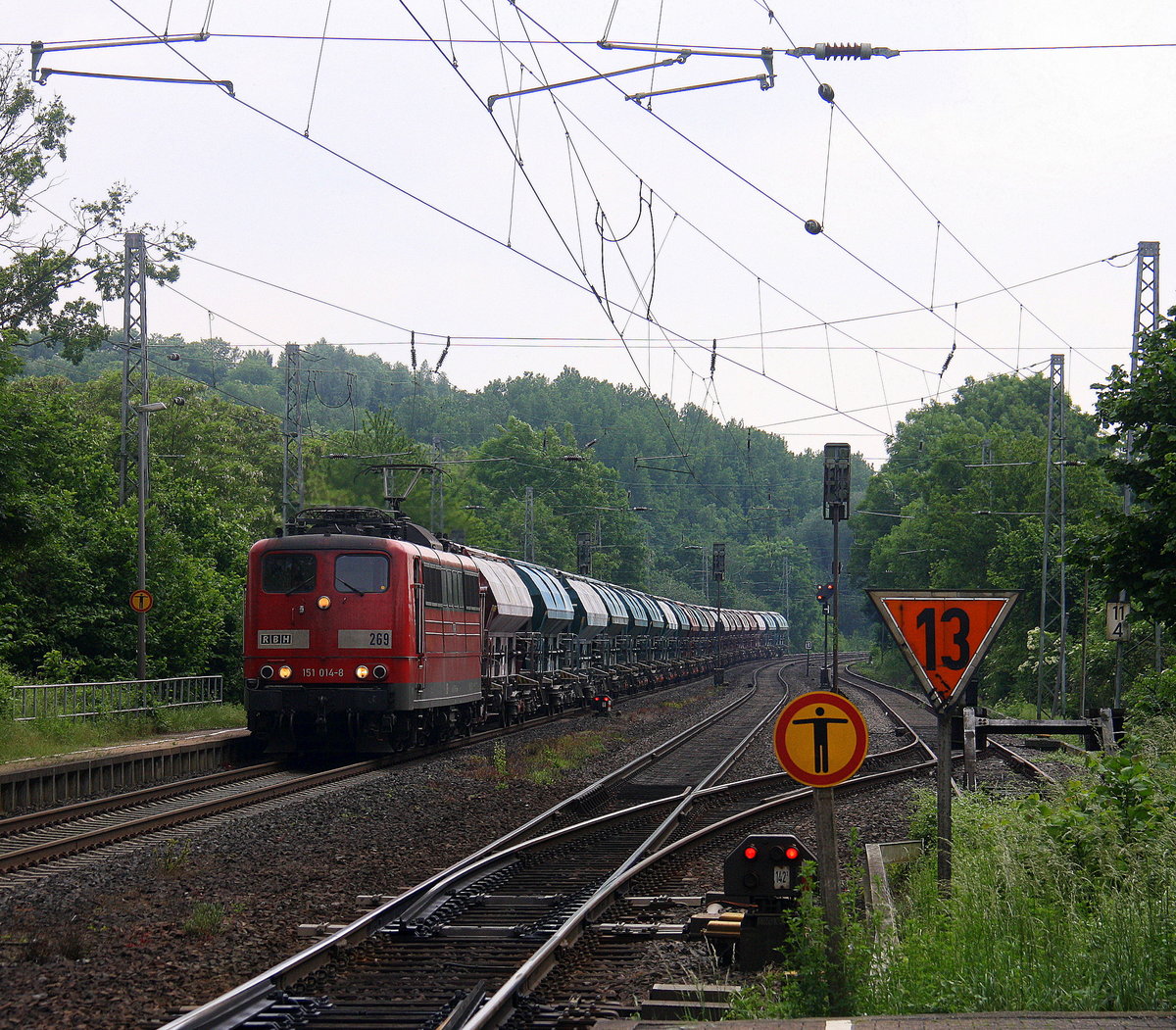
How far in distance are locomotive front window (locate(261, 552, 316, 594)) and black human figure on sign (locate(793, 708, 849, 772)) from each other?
14217 millimetres

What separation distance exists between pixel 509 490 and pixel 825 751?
8786cm

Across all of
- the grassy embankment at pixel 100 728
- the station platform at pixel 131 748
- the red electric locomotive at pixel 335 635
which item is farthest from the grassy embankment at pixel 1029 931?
the grassy embankment at pixel 100 728

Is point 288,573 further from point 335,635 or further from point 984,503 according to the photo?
point 984,503

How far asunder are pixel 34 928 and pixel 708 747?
1819 cm

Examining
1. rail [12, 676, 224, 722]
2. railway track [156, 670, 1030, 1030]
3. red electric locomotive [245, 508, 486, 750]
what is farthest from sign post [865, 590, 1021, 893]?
rail [12, 676, 224, 722]

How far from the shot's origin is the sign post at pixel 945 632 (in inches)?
305

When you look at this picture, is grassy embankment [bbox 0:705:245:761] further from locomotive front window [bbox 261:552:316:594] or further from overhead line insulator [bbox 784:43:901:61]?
overhead line insulator [bbox 784:43:901:61]

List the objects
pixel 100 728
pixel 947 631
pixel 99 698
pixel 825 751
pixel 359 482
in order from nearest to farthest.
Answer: pixel 825 751
pixel 947 631
pixel 100 728
pixel 99 698
pixel 359 482

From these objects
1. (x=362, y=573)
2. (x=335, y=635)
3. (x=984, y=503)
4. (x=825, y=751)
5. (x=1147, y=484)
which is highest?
(x=984, y=503)

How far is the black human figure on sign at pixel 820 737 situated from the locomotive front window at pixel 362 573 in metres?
13.7

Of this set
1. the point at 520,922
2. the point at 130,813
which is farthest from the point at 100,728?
the point at 520,922

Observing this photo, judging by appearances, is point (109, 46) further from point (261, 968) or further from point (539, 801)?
point (539, 801)

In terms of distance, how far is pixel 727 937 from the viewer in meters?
8.65

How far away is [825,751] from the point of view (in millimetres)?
7070
